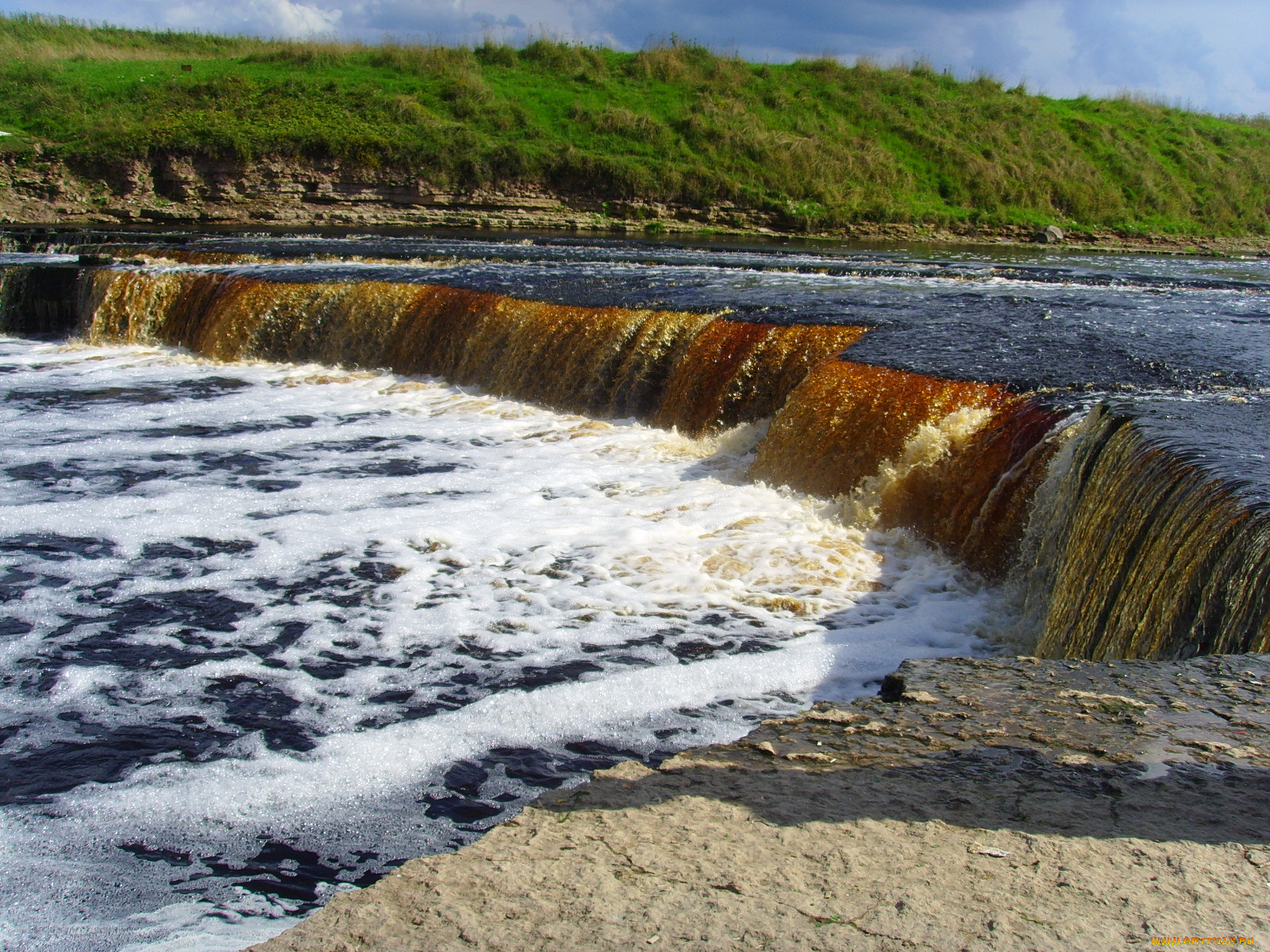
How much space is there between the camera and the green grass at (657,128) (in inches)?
1084

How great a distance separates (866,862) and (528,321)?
8947mm

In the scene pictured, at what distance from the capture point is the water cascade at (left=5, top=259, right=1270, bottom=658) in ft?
13.0

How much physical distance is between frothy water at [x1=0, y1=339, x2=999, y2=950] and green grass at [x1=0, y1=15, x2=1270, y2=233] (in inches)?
813

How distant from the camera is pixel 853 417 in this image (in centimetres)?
701

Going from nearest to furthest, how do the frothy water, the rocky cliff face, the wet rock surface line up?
the wet rock surface < the frothy water < the rocky cliff face

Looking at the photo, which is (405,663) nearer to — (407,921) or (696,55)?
(407,921)

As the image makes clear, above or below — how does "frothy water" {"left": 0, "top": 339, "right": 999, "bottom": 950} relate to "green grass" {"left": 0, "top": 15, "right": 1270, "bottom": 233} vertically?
below

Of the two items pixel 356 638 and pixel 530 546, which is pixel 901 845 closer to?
pixel 356 638

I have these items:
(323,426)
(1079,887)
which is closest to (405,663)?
(1079,887)

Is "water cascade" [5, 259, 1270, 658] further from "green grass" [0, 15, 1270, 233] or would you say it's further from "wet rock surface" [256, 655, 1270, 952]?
"green grass" [0, 15, 1270, 233]

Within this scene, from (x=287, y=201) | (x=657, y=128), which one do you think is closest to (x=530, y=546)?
(x=287, y=201)

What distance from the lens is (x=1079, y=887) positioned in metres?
2.05

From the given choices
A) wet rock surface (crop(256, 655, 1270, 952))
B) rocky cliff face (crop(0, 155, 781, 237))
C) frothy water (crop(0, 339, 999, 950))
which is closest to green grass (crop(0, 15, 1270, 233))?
rocky cliff face (crop(0, 155, 781, 237))

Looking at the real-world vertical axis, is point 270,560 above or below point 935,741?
below
